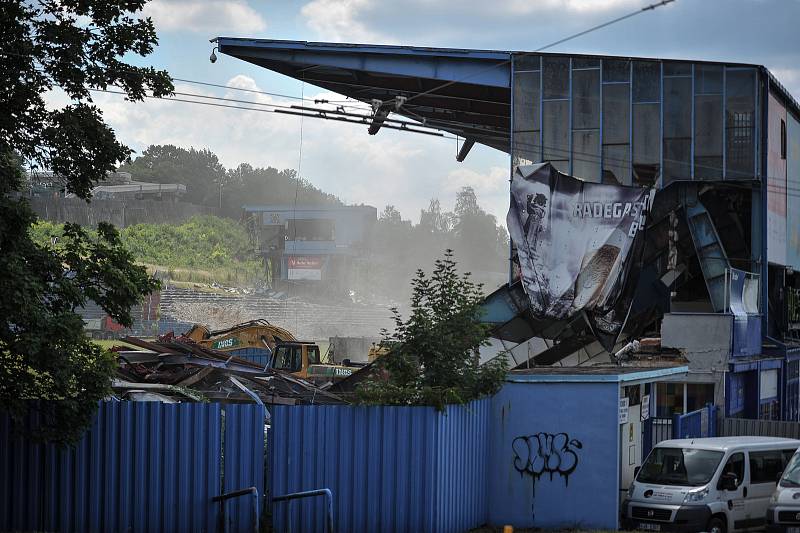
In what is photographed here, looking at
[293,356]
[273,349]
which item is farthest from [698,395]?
[273,349]

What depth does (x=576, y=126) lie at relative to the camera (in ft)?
120

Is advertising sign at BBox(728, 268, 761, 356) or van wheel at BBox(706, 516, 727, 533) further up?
advertising sign at BBox(728, 268, 761, 356)

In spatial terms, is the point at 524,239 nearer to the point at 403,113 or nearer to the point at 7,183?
the point at 403,113

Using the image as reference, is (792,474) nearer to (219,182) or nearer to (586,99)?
(586,99)

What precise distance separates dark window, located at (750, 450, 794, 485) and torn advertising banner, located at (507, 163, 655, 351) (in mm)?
15175

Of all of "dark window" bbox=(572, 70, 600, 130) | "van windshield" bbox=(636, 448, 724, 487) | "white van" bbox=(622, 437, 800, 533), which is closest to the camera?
"white van" bbox=(622, 437, 800, 533)

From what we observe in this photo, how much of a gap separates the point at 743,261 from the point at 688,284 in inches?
82.1

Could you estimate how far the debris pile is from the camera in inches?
891

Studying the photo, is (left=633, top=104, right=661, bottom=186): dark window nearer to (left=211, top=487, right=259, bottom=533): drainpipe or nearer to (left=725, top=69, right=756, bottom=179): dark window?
(left=725, top=69, right=756, bottom=179): dark window

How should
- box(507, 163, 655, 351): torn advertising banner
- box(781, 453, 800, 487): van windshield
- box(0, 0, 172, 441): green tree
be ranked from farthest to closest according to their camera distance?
box(507, 163, 655, 351): torn advertising banner, box(781, 453, 800, 487): van windshield, box(0, 0, 172, 441): green tree

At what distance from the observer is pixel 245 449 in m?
15.5

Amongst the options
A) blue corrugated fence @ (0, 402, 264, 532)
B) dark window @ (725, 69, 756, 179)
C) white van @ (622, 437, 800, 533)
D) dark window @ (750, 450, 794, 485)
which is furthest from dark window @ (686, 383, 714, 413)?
blue corrugated fence @ (0, 402, 264, 532)

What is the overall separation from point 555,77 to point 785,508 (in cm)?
2257

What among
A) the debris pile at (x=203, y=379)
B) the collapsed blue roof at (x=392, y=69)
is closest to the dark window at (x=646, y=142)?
the collapsed blue roof at (x=392, y=69)
